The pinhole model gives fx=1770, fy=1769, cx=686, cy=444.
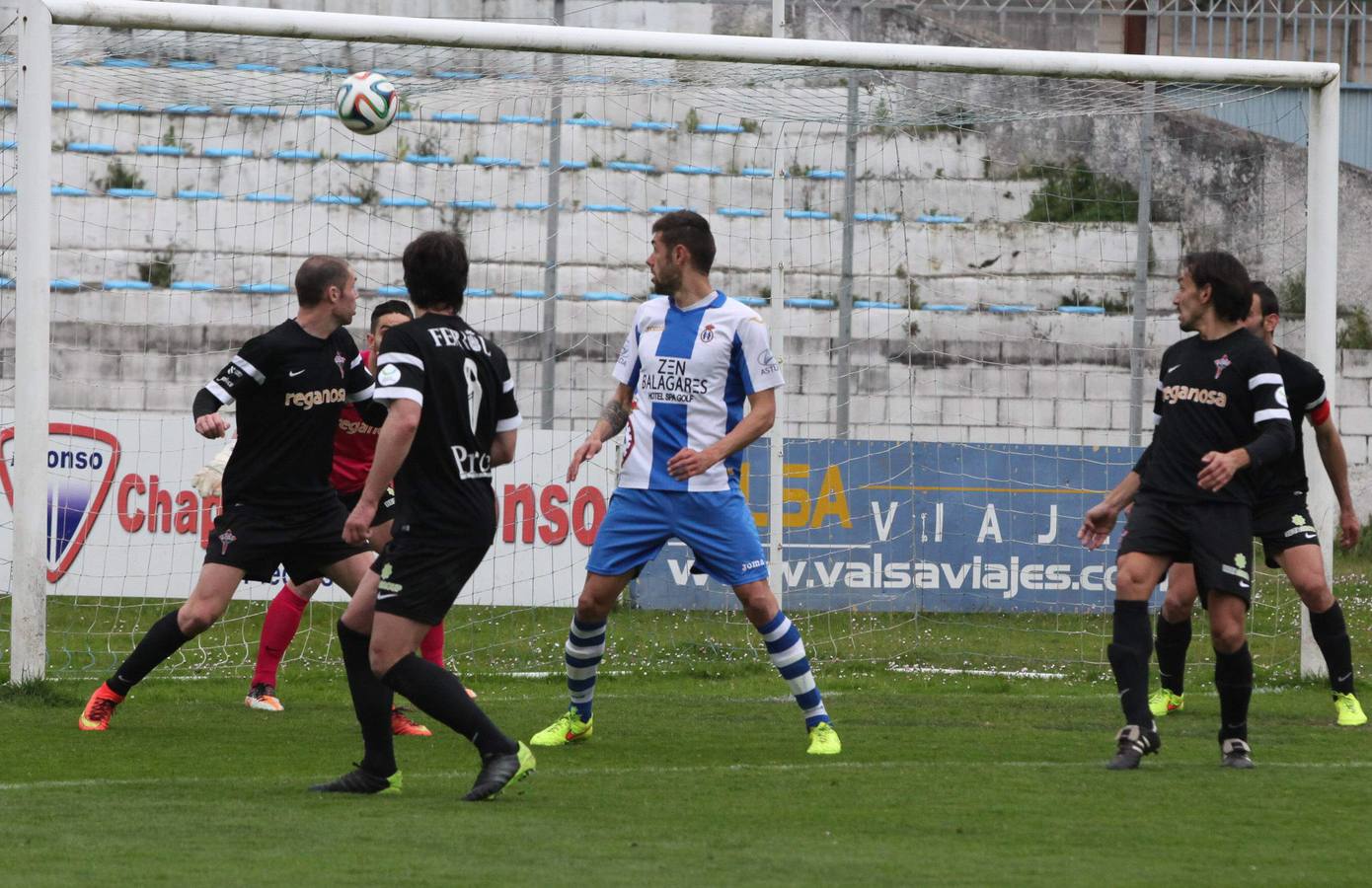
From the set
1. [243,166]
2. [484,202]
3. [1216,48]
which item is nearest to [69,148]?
[243,166]

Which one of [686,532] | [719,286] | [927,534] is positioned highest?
[719,286]

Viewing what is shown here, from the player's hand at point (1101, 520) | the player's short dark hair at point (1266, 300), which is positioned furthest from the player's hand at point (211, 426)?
the player's short dark hair at point (1266, 300)

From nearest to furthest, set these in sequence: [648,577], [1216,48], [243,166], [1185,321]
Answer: [1185,321] → [648,577] → [243,166] → [1216,48]

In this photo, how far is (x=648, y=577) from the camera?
12.6 metres

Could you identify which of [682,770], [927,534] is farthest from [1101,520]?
[927,534]

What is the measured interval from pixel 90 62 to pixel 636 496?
206 inches

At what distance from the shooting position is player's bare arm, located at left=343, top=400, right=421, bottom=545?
18.1ft

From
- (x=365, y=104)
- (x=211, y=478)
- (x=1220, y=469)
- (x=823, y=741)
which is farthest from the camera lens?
(x=211, y=478)

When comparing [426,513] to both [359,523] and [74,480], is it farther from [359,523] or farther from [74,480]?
[74,480]

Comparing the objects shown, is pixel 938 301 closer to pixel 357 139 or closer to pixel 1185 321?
pixel 357 139

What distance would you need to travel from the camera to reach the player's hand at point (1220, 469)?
247 inches

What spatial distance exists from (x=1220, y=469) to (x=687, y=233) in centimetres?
222

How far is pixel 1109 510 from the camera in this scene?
668 cm

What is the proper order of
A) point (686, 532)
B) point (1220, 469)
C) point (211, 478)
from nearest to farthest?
point (1220, 469), point (686, 532), point (211, 478)
